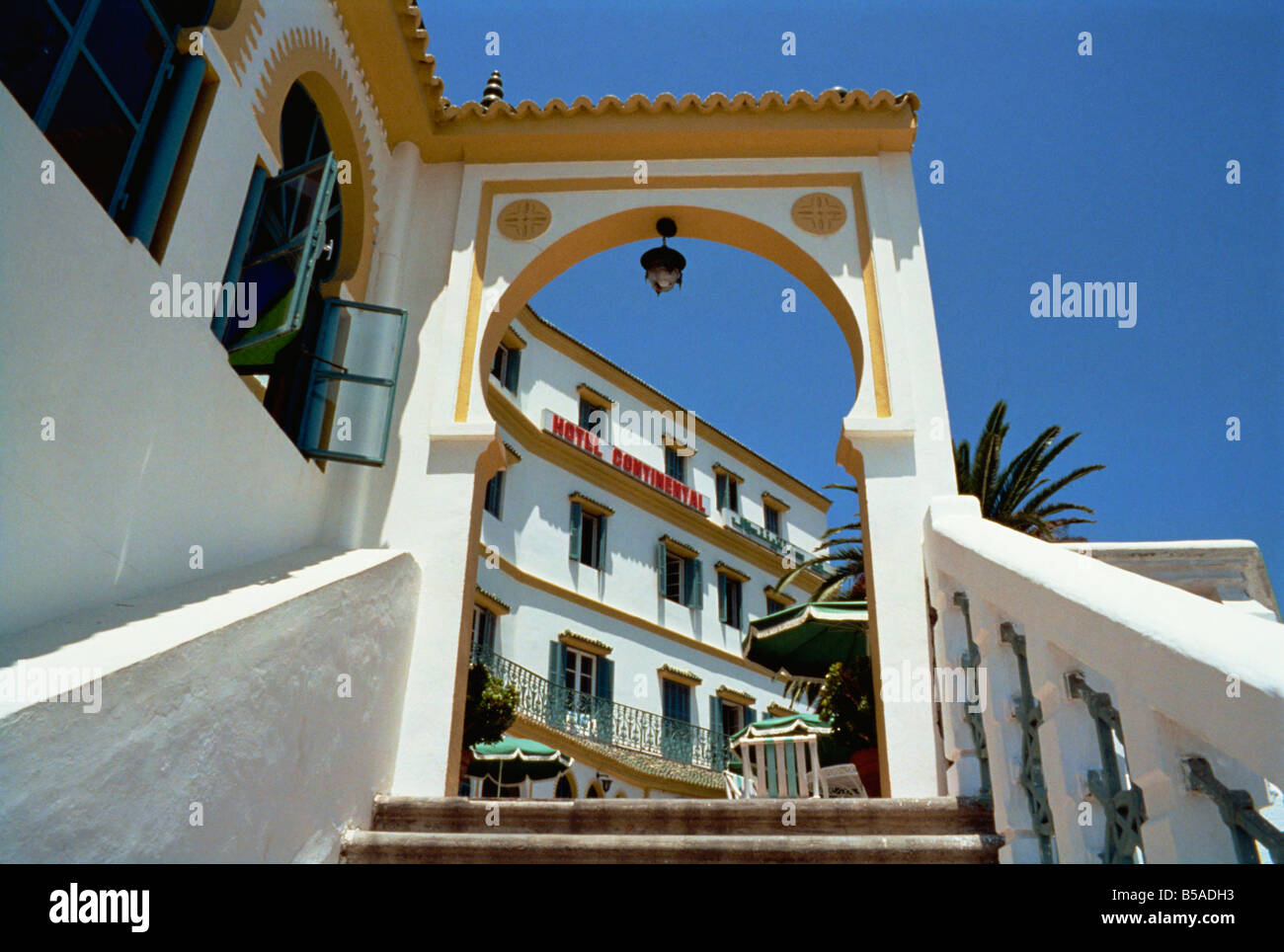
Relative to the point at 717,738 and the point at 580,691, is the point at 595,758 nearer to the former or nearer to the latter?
the point at 580,691

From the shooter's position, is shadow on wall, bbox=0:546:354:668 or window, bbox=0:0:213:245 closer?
shadow on wall, bbox=0:546:354:668

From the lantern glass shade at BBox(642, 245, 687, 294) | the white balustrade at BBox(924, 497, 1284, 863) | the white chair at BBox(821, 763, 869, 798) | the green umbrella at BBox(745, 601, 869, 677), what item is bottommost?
the white balustrade at BBox(924, 497, 1284, 863)

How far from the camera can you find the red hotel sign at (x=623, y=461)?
2278 cm

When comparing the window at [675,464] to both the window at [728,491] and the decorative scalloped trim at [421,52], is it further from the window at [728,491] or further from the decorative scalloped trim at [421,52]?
the decorative scalloped trim at [421,52]

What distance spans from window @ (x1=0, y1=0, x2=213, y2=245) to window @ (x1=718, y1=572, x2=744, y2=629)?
20.2m

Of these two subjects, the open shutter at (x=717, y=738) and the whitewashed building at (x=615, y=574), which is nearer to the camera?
the whitewashed building at (x=615, y=574)

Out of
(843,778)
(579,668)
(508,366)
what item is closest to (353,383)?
(843,778)

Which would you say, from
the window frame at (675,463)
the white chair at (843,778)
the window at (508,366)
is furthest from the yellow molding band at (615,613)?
the white chair at (843,778)

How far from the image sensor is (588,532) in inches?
905

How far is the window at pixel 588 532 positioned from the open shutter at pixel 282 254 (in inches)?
642

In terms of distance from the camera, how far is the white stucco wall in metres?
2.34

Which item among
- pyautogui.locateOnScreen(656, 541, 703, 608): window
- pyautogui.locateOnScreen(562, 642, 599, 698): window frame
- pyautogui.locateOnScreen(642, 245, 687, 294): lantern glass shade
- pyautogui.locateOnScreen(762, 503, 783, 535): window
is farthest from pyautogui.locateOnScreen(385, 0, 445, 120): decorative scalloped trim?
pyautogui.locateOnScreen(762, 503, 783, 535): window

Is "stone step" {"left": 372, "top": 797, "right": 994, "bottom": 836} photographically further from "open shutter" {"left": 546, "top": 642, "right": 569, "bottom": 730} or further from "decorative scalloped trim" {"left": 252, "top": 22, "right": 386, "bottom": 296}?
"open shutter" {"left": 546, "top": 642, "right": 569, "bottom": 730}

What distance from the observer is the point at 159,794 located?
8.95 feet
